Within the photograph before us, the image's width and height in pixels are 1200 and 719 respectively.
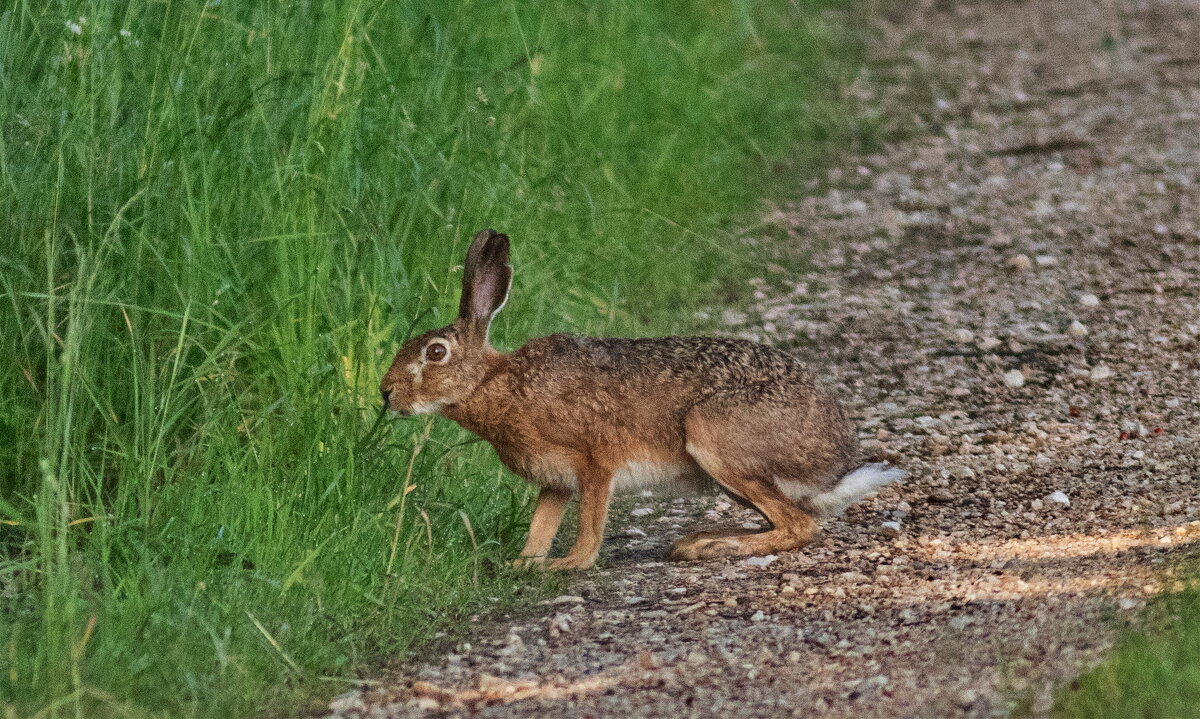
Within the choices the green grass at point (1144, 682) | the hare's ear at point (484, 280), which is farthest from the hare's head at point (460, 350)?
the green grass at point (1144, 682)

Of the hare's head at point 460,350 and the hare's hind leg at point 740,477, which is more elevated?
the hare's head at point 460,350

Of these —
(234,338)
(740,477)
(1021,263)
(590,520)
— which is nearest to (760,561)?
(740,477)

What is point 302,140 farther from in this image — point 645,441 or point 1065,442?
point 1065,442

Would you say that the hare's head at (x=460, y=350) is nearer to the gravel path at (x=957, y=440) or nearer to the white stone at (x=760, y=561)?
the gravel path at (x=957, y=440)

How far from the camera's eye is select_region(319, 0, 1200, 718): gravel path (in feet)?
12.5

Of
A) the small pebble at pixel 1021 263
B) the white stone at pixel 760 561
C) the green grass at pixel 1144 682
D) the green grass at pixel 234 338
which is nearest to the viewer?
the green grass at pixel 1144 682

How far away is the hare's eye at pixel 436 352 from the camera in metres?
4.82

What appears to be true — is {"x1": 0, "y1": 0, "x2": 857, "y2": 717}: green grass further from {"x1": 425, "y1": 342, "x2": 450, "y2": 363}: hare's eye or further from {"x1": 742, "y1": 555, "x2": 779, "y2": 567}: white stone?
{"x1": 742, "y1": 555, "x2": 779, "y2": 567}: white stone

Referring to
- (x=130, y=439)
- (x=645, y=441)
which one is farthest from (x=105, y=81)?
(x=645, y=441)

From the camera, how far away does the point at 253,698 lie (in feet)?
11.6

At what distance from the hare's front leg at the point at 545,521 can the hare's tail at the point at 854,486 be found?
2.16 feet

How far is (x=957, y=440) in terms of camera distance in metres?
5.83

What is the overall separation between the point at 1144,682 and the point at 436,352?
222 centimetres

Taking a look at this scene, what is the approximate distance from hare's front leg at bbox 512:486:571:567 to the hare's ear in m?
0.50
